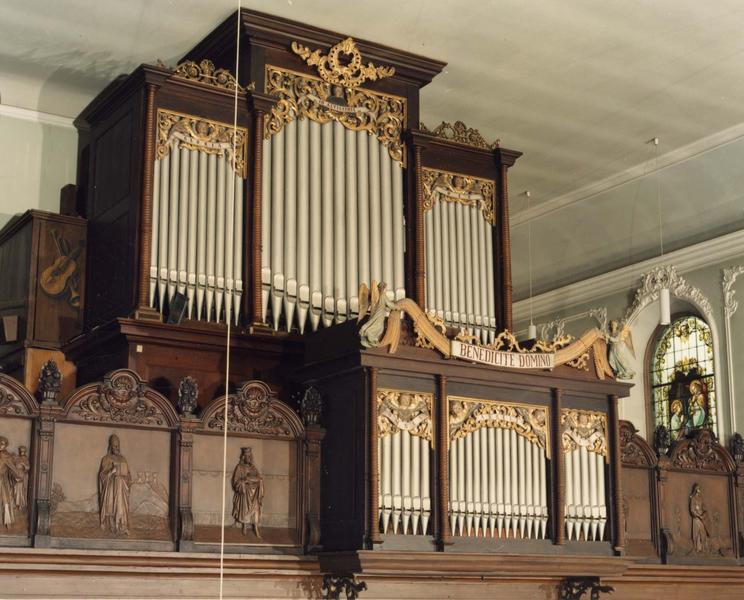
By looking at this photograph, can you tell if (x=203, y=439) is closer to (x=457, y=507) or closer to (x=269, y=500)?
(x=269, y=500)

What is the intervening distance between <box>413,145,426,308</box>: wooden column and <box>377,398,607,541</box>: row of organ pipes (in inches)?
70.7

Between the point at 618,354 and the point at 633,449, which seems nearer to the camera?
the point at 618,354

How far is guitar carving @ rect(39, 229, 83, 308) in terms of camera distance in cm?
1224

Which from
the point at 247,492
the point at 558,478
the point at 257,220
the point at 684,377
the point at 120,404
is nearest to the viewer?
the point at 120,404

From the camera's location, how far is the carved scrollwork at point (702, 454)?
43.2ft

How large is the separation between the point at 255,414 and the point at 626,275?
7241 mm

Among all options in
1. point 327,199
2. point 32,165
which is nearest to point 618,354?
point 327,199

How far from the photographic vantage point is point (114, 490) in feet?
32.2

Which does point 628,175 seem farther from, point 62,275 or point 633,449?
point 62,275

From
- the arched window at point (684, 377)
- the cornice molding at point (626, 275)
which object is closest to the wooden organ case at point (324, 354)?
the arched window at point (684, 377)

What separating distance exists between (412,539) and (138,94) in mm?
4689

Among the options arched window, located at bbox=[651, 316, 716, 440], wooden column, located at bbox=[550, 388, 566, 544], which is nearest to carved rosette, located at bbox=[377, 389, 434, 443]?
wooden column, located at bbox=[550, 388, 566, 544]

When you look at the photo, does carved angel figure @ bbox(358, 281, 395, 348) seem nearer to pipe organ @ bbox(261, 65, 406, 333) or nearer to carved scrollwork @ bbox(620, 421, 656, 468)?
pipe organ @ bbox(261, 65, 406, 333)

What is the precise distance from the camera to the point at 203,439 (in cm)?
1035
